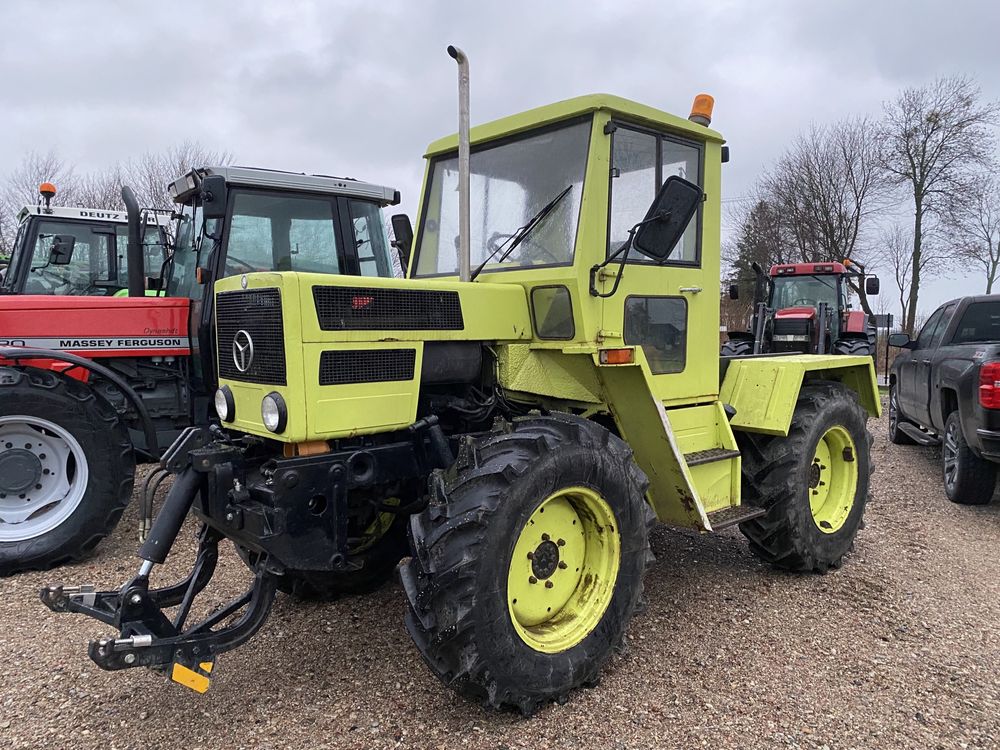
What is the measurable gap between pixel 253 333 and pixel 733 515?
2.78 meters

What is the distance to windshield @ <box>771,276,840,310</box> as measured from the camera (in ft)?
44.3

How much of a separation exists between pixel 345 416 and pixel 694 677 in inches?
78.7

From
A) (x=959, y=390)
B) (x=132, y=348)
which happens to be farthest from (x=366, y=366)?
(x=959, y=390)

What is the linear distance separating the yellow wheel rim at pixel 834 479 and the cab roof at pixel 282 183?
4.35 meters

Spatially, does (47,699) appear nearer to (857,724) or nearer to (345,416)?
(345,416)

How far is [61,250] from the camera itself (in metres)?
7.75

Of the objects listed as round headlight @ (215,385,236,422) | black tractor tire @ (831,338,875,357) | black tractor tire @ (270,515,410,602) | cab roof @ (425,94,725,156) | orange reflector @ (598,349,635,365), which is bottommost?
black tractor tire @ (270,515,410,602)

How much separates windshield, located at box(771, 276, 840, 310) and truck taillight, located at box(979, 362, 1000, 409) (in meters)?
8.00

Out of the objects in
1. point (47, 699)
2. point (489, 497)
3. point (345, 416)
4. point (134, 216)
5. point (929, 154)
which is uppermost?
point (929, 154)

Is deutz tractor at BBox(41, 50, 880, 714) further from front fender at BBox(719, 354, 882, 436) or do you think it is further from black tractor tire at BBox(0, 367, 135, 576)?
black tractor tire at BBox(0, 367, 135, 576)

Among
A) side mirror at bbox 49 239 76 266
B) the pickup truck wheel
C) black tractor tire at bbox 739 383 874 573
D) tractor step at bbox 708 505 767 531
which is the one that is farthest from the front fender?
side mirror at bbox 49 239 76 266

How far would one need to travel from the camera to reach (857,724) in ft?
9.94

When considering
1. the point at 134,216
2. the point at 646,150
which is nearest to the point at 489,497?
the point at 646,150

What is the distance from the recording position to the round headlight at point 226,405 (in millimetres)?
3369
